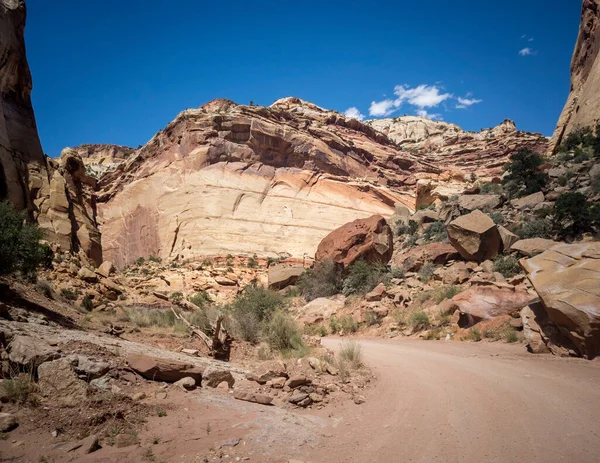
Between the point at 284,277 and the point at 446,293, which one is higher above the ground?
the point at 446,293

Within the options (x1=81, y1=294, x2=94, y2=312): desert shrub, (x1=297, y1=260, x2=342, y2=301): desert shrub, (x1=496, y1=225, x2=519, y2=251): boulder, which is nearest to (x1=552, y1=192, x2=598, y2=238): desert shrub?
(x1=496, y1=225, x2=519, y2=251): boulder

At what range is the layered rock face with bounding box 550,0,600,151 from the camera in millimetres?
30672

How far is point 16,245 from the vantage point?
10078 millimetres

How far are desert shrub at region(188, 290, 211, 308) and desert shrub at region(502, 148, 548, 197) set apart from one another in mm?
21646

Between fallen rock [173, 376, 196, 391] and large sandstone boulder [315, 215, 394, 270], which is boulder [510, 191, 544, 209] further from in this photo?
fallen rock [173, 376, 196, 391]

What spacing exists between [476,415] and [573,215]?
1544 centimetres

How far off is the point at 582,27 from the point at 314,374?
49385mm

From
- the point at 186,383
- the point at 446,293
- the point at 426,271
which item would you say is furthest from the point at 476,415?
the point at 426,271

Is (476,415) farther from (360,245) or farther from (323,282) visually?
(360,245)

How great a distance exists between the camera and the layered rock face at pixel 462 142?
56.2 metres

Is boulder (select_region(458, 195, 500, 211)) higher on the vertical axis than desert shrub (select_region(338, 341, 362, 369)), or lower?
higher

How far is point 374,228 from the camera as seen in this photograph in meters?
21.9

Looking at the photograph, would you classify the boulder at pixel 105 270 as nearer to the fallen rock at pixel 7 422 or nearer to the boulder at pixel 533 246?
the fallen rock at pixel 7 422

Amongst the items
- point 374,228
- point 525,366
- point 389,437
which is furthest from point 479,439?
point 374,228
